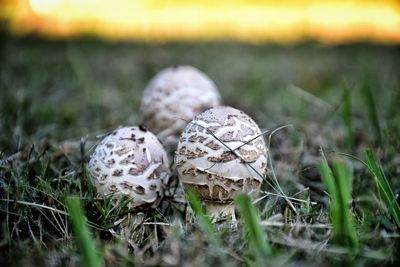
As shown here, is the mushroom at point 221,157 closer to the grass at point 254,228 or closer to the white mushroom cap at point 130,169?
the white mushroom cap at point 130,169

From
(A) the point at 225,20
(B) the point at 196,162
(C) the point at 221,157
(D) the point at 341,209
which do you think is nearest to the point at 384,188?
(D) the point at 341,209

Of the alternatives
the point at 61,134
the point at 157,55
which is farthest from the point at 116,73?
the point at 61,134

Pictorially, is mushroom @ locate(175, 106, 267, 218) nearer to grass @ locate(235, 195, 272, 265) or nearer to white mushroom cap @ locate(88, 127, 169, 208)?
white mushroom cap @ locate(88, 127, 169, 208)

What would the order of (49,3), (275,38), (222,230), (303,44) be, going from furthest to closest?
(275,38)
(303,44)
(49,3)
(222,230)

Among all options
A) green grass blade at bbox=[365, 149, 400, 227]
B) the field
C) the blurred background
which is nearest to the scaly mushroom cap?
the field

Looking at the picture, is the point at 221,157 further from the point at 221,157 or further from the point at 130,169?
the point at 130,169

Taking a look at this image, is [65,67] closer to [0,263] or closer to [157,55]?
[157,55]
